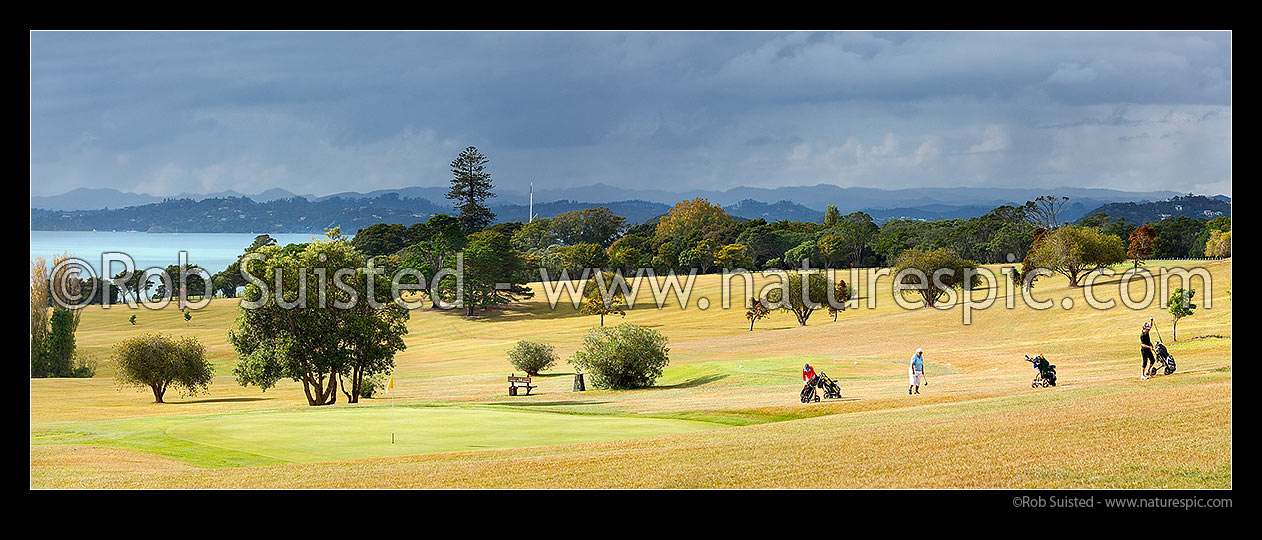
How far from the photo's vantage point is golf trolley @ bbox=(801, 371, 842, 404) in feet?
97.1

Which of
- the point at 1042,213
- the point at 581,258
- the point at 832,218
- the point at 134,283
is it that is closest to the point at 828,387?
the point at 581,258

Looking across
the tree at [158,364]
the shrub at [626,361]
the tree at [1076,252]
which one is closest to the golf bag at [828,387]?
the shrub at [626,361]

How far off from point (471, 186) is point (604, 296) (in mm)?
50238

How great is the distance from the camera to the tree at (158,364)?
48719 millimetres

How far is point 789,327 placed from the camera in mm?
82250

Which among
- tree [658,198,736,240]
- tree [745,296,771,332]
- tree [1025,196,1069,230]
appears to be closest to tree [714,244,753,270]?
tree [658,198,736,240]

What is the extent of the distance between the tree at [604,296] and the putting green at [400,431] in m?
67.1

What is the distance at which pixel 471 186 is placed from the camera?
14825 centimetres

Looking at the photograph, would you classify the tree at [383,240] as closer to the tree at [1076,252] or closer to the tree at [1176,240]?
the tree at [1076,252]

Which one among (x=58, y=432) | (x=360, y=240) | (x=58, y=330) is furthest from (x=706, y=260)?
(x=58, y=432)

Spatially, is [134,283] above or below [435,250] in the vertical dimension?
below

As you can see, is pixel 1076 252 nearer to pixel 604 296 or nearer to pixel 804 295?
pixel 804 295

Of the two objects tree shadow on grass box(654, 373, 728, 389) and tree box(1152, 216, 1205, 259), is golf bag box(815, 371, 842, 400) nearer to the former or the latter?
tree shadow on grass box(654, 373, 728, 389)
